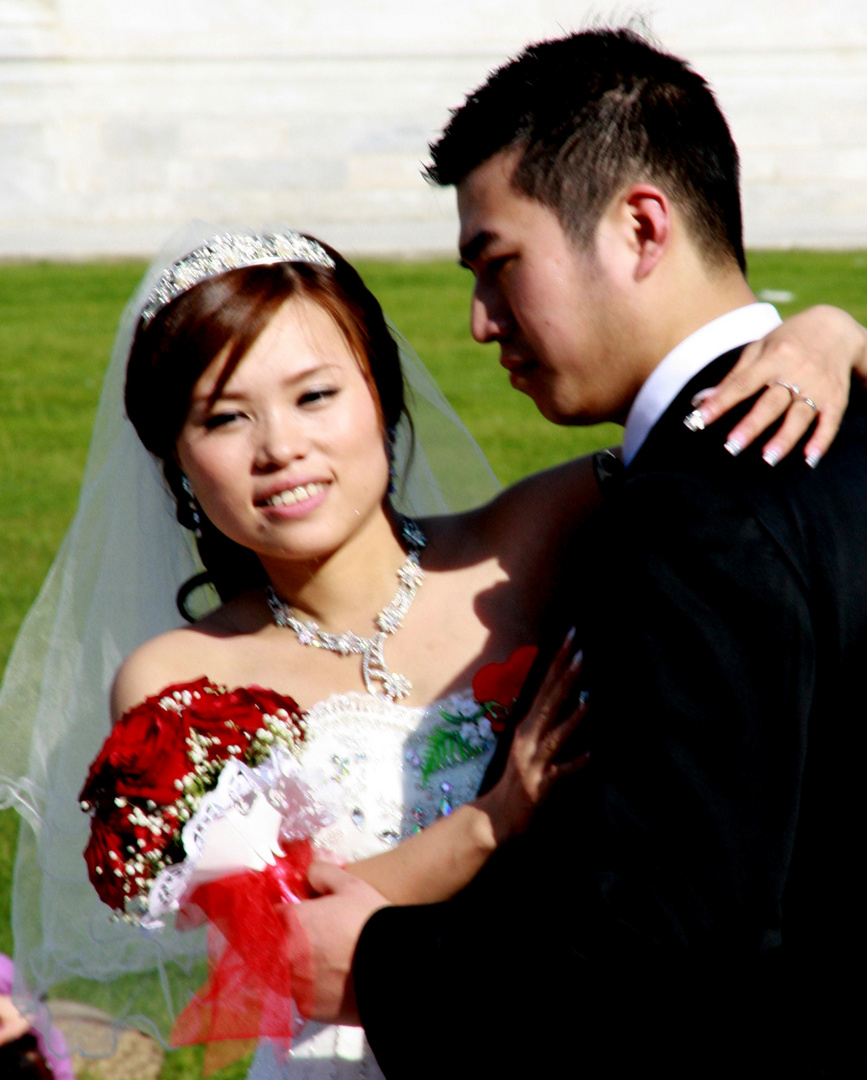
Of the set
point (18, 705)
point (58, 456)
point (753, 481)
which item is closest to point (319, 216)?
point (58, 456)

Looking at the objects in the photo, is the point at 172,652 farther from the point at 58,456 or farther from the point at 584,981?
the point at 58,456

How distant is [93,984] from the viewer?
3.15m

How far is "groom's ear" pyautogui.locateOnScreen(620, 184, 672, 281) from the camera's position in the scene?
234 cm

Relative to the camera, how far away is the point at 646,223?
2.37 metres

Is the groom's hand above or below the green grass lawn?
above

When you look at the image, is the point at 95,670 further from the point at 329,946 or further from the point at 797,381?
the point at 797,381

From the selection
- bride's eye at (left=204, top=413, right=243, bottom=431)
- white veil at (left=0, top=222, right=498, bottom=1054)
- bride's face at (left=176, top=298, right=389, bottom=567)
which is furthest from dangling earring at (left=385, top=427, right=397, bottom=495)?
bride's eye at (left=204, top=413, right=243, bottom=431)

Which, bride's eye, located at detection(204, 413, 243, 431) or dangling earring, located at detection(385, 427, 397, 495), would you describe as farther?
dangling earring, located at detection(385, 427, 397, 495)

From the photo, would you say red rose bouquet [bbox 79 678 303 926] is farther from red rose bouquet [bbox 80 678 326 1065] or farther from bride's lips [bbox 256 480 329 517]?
bride's lips [bbox 256 480 329 517]

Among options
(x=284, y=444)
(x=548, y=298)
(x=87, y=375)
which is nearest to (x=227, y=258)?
(x=284, y=444)

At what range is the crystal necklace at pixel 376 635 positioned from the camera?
3088mm

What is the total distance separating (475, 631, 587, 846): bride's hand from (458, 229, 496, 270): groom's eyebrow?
78cm

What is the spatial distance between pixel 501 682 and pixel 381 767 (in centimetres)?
33

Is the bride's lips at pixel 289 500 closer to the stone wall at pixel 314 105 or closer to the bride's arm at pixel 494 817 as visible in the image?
the bride's arm at pixel 494 817
